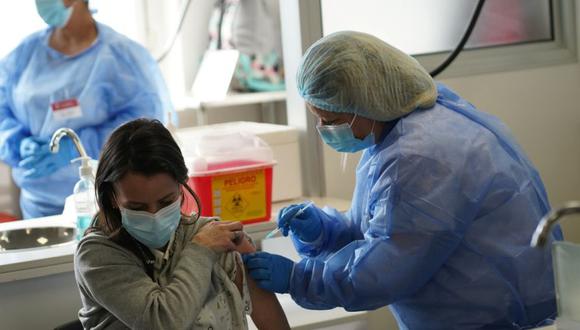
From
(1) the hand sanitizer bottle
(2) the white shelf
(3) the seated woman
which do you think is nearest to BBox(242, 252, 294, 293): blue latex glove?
(3) the seated woman

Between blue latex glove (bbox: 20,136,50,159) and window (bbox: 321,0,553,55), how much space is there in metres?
1.21

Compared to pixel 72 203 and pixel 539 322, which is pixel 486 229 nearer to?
pixel 539 322

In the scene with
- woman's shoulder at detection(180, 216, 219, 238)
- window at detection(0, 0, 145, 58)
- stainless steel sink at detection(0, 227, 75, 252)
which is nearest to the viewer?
woman's shoulder at detection(180, 216, 219, 238)

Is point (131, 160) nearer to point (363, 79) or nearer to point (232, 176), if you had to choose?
point (363, 79)

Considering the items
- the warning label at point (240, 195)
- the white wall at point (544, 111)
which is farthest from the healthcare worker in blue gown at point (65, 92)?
the white wall at point (544, 111)

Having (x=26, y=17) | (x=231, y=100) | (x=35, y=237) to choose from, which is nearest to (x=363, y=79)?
(x=35, y=237)

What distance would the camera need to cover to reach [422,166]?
187cm

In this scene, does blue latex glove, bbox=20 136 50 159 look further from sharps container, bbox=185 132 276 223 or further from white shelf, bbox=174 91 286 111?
sharps container, bbox=185 132 276 223

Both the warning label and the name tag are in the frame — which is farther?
the name tag

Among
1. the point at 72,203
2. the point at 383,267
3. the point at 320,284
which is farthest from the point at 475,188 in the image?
the point at 72,203

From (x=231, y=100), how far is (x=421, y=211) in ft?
7.84

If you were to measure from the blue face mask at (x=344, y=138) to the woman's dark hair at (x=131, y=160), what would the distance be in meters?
0.41

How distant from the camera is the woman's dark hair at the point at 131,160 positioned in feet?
5.47

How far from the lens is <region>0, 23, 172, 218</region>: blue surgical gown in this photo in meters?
3.54
